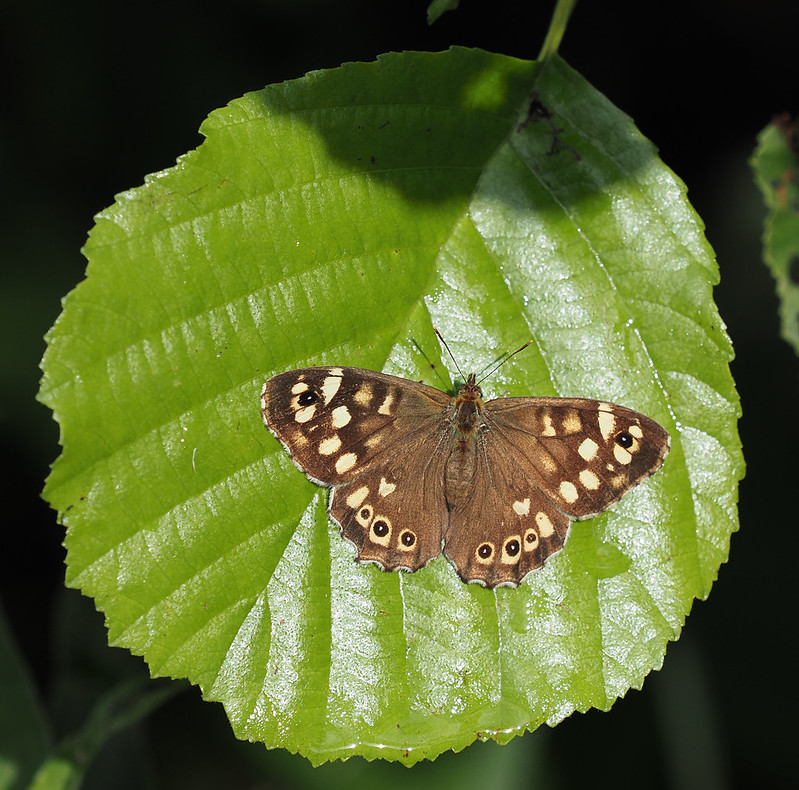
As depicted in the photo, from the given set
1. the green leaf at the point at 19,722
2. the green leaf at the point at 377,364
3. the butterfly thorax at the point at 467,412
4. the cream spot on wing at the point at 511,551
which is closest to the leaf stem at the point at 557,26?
the green leaf at the point at 377,364

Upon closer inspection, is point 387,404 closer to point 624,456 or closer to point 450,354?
point 450,354

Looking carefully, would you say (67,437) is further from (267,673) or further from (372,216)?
(372,216)

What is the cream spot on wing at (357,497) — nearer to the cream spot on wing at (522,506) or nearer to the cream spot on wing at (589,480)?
the cream spot on wing at (522,506)

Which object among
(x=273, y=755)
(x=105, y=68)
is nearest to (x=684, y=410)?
(x=273, y=755)

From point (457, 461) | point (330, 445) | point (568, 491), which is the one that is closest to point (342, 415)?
point (330, 445)

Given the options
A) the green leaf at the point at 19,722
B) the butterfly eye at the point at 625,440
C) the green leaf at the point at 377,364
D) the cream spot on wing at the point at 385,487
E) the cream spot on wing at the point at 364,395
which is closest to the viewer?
the green leaf at the point at 377,364
